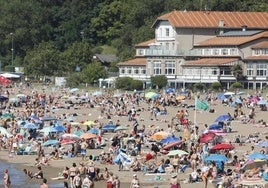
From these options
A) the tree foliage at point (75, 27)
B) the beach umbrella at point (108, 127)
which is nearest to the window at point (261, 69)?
the tree foliage at point (75, 27)

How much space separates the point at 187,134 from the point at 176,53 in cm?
3811

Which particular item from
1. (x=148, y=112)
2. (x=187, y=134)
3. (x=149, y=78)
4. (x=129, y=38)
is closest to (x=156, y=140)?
(x=187, y=134)

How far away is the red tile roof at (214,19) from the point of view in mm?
82688

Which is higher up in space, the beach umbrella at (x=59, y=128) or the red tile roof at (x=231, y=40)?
the red tile roof at (x=231, y=40)

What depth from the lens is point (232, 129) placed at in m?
45.2

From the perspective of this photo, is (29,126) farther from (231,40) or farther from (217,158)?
(231,40)

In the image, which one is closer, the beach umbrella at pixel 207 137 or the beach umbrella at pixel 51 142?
the beach umbrella at pixel 207 137

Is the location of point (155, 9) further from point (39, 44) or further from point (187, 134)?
point (187, 134)

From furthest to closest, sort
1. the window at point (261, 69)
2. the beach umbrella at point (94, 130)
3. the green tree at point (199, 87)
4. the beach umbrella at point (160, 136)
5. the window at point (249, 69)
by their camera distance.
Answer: the window at point (249, 69)
the window at point (261, 69)
the green tree at point (199, 87)
the beach umbrella at point (94, 130)
the beach umbrella at point (160, 136)

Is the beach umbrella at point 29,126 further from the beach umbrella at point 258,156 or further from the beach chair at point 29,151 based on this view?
the beach umbrella at point 258,156

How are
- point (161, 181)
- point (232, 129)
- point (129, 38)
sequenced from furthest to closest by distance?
point (129, 38) < point (232, 129) < point (161, 181)

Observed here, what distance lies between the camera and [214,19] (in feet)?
275

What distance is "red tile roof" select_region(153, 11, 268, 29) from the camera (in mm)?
82688

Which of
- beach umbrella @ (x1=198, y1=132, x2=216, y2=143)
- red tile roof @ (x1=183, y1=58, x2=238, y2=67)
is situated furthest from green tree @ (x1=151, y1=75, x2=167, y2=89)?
beach umbrella @ (x1=198, y1=132, x2=216, y2=143)
